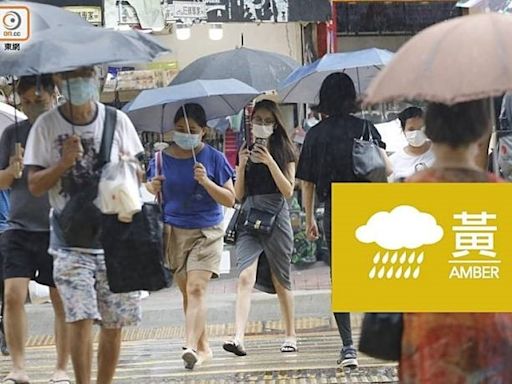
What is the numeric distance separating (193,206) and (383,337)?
3.50m

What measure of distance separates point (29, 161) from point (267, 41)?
8.66m

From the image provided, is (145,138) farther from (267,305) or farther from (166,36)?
(267,305)

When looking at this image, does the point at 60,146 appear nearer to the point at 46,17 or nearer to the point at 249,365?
the point at 46,17

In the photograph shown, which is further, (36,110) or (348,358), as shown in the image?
(348,358)

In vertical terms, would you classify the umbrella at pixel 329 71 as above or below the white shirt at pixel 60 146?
above

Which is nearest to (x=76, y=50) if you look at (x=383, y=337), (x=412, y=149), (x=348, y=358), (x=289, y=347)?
(x=383, y=337)

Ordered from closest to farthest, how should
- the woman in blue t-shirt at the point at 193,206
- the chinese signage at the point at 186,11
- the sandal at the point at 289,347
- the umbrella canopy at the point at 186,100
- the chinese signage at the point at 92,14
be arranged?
1. the woman in blue t-shirt at the point at 193,206
2. the umbrella canopy at the point at 186,100
3. the sandal at the point at 289,347
4. the chinese signage at the point at 92,14
5. the chinese signage at the point at 186,11

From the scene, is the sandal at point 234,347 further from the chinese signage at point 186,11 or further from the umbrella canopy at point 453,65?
the chinese signage at point 186,11

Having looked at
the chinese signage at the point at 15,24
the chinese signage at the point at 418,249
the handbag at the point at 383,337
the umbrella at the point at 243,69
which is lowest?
the handbag at the point at 383,337

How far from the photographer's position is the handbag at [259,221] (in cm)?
758

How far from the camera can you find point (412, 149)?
24.5ft

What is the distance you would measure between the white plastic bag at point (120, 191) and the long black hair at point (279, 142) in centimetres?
227

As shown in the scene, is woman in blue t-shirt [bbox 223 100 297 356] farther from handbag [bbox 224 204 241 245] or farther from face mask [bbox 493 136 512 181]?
face mask [bbox 493 136 512 181]

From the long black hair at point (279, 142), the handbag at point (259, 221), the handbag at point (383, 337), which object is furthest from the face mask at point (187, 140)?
the handbag at point (383, 337)
